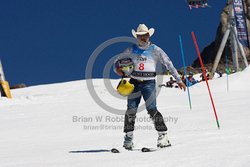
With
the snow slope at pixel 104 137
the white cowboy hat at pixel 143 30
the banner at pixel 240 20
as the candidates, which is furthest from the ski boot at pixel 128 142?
the banner at pixel 240 20

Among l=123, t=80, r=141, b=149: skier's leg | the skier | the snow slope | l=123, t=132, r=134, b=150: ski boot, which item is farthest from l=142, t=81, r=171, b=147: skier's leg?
l=123, t=132, r=134, b=150: ski boot

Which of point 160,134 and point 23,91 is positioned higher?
point 160,134

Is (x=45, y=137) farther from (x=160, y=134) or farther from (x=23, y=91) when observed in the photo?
(x=23, y=91)

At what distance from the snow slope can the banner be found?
20.5 m

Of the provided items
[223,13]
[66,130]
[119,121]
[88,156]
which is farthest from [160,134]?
[223,13]

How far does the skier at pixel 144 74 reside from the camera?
21.6 ft

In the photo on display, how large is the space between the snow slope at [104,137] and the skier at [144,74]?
0.42 m

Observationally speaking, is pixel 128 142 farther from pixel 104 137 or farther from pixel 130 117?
pixel 104 137

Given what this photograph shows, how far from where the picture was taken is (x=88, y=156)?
6102 millimetres

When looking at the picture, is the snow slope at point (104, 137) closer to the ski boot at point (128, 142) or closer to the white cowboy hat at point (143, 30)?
the ski boot at point (128, 142)

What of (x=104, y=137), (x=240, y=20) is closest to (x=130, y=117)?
(x=104, y=137)

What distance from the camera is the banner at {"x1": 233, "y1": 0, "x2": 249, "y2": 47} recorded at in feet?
113

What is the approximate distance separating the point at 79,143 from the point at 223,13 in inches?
2988

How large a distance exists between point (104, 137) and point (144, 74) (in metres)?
2.35
